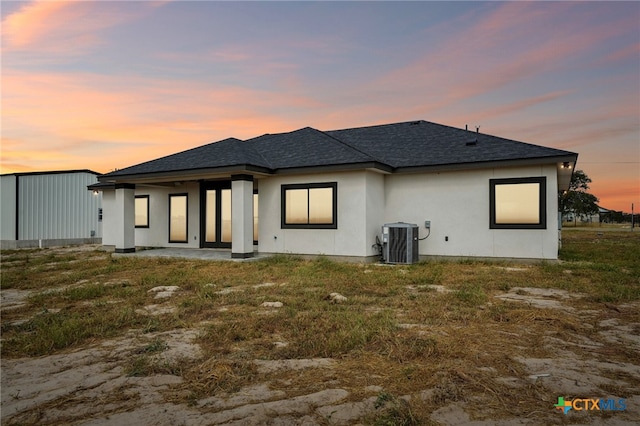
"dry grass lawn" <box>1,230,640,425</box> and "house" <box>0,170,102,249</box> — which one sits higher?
"house" <box>0,170,102,249</box>

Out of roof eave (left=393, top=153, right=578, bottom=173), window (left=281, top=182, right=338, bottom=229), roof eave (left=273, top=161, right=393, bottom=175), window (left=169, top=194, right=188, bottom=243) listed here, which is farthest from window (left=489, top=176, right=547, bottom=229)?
window (left=169, top=194, right=188, bottom=243)

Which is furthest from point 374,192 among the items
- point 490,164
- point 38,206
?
point 38,206

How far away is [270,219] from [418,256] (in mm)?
5088

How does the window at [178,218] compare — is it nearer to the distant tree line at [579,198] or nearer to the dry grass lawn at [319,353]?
the dry grass lawn at [319,353]

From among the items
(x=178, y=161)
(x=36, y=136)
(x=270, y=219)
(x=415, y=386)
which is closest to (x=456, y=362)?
(x=415, y=386)

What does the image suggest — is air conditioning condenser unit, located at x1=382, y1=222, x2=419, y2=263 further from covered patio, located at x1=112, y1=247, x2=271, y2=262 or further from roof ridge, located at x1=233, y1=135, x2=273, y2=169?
roof ridge, located at x1=233, y1=135, x2=273, y2=169

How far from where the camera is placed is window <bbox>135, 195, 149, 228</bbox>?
54.7 ft

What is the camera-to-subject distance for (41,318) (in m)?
5.19

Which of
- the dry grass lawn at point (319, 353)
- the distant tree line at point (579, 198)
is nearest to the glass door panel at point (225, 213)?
the dry grass lawn at point (319, 353)

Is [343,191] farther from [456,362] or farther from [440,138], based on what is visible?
[456,362]

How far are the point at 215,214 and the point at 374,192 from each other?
6656mm

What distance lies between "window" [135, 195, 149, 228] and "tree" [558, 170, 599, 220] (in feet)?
171

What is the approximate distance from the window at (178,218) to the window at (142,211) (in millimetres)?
1461

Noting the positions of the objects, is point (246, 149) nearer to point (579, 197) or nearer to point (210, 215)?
point (210, 215)
